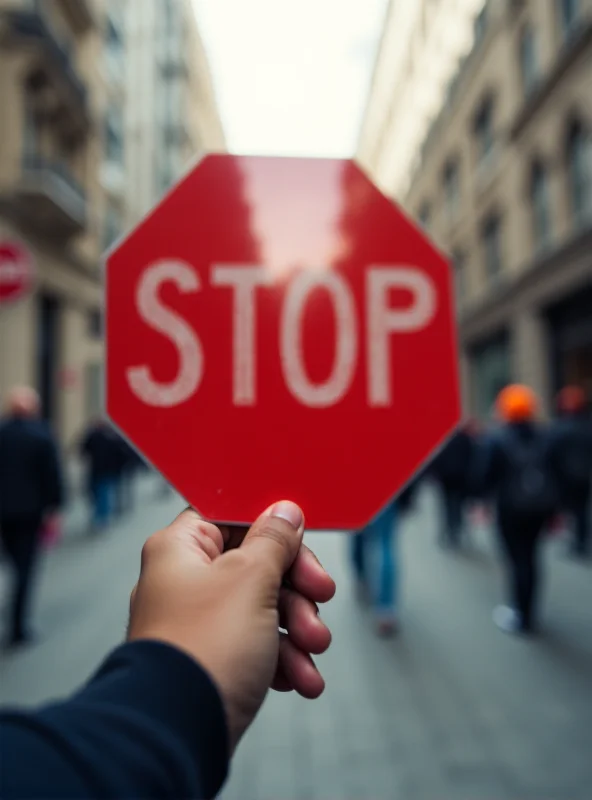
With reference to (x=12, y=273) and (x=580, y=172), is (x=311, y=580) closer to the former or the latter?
(x=12, y=273)

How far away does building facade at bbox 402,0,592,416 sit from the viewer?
435 inches

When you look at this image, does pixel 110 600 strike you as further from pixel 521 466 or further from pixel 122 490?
pixel 122 490

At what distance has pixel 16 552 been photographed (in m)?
4.59

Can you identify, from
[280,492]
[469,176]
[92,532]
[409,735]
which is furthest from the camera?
[469,176]

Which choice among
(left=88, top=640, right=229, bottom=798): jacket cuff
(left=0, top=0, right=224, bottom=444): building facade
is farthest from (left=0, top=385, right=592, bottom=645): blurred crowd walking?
(left=0, top=0, right=224, bottom=444): building facade

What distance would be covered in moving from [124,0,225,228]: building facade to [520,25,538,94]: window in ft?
23.9

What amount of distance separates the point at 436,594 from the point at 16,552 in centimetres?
374

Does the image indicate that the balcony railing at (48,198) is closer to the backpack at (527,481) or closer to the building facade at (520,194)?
the building facade at (520,194)

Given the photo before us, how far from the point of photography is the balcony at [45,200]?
11500mm

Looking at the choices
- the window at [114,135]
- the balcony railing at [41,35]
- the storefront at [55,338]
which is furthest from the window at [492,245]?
the window at [114,135]

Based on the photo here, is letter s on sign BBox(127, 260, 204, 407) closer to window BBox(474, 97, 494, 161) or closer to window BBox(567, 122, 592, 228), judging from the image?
window BBox(567, 122, 592, 228)

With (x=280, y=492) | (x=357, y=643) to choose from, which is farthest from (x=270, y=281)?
(x=357, y=643)

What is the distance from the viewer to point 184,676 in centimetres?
63

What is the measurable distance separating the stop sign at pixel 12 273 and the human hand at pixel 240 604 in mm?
5233
